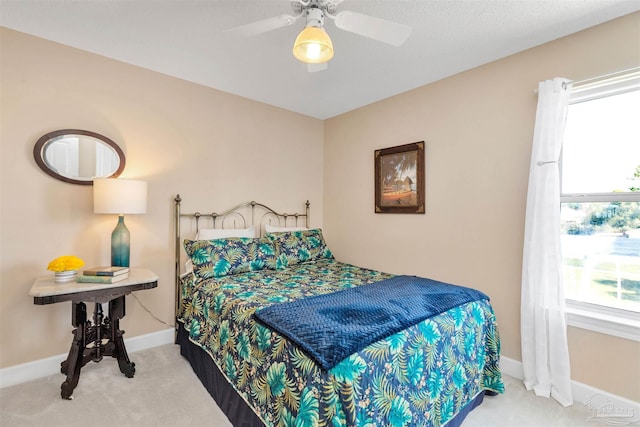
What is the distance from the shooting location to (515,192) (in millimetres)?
2373

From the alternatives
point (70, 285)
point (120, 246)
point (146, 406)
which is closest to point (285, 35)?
point (120, 246)

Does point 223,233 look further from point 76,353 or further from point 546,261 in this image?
point 546,261

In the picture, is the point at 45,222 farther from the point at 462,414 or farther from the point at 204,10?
the point at 462,414

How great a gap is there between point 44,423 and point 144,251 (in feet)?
4.29

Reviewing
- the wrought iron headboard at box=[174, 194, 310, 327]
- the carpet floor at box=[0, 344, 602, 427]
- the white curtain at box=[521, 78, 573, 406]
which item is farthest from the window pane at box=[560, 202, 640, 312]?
the wrought iron headboard at box=[174, 194, 310, 327]

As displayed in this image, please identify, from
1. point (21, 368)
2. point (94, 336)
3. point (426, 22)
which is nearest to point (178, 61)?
point (426, 22)

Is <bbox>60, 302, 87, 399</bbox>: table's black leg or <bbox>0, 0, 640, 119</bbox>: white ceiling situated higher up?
<bbox>0, 0, 640, 119</bbox>: white ceiling

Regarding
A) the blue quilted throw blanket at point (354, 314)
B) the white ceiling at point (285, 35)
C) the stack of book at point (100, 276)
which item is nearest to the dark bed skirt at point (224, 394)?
the blue quilted throw blanket at point (354, 314)

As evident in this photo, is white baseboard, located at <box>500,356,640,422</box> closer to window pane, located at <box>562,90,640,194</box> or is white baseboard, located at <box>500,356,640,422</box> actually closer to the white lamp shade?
window pane, located at <box>562,90,640,194</box>

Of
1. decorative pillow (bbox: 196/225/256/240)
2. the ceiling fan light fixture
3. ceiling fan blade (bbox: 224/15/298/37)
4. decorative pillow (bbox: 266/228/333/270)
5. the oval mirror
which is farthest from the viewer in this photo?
decorative pillow (bbox: 266/228/333/270)

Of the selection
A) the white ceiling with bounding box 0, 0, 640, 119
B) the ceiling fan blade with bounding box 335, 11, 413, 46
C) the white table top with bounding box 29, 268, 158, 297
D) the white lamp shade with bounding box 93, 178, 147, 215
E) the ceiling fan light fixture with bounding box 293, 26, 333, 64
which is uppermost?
the white ceiling with bounding box 0, 0, 640, 119

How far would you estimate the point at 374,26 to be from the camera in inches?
63.7

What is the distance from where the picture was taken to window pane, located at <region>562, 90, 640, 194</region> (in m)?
1.98

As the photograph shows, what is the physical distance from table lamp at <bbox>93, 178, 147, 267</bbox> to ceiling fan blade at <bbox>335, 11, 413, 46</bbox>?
1.90 meters
